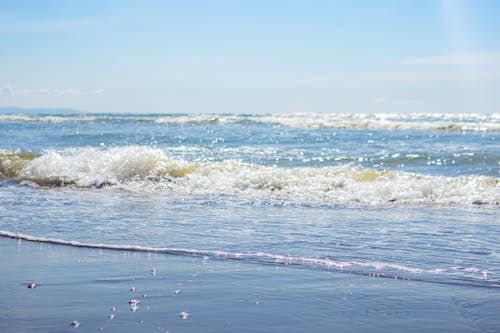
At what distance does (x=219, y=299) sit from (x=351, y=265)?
71.3 inches

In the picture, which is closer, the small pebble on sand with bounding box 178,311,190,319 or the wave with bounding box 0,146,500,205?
the small pebble on sand with bounding box 178,311,190,319

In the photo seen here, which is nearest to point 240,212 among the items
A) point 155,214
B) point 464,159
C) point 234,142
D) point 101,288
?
point 155,214

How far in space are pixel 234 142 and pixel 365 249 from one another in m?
23.6

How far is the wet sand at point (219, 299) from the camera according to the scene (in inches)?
169

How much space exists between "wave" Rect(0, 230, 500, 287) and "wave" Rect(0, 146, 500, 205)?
197 inches

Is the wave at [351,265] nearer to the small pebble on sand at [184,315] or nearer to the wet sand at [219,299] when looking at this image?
the wet sand at [219,299]

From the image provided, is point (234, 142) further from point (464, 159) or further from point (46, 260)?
point (46, 260)

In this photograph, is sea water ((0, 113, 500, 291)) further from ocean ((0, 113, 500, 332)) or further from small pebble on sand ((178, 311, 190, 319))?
small pebble on sand ((178, 311, 190, 319))

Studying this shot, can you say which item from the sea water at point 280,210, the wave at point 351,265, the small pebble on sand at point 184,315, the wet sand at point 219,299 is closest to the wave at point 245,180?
the sea water at point 280,210

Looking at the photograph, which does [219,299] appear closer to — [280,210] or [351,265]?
[351,265]

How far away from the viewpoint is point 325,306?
15.6 ft

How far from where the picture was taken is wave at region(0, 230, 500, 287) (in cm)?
571

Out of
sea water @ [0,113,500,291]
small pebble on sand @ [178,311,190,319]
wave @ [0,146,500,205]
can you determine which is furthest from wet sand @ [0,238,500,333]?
wave @ [0,146,500,205]

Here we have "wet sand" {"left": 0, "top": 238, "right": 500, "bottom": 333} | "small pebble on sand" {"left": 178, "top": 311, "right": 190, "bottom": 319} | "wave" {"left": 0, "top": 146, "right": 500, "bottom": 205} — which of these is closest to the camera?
"wet sand" {"left": 0, "top": 238, "right": 500, "bottom": 333}
